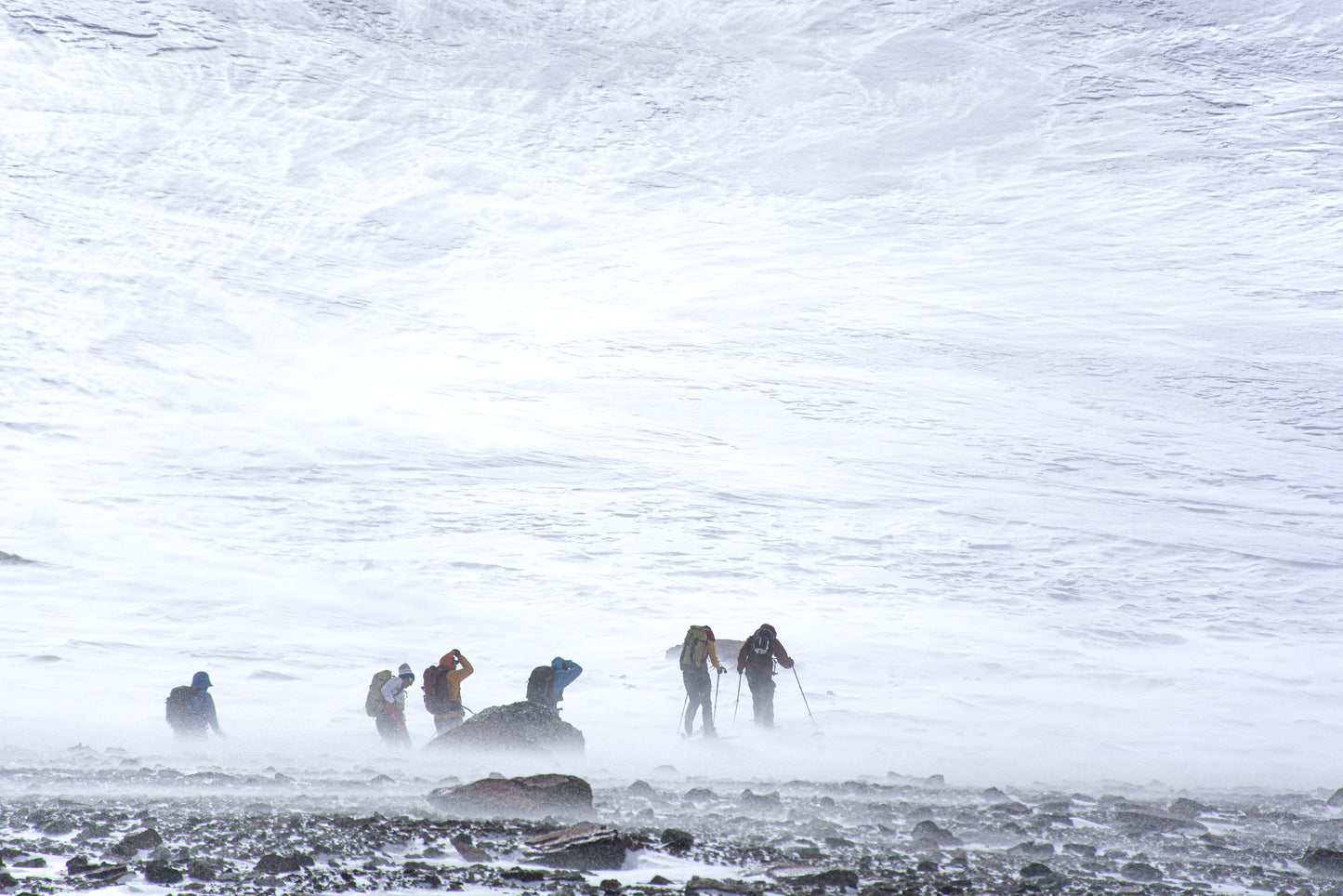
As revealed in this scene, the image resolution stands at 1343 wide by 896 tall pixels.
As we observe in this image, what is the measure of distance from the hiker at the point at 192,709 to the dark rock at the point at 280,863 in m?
6.06

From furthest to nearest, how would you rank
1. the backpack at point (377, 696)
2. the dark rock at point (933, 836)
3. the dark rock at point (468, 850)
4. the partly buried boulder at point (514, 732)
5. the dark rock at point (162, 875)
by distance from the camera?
the backpack at point (377, 696) < the partly buried boulder at point (514, 732) < the dark rock at point (933, 836) < the dark rock at point (468, 850) < the dark rock at point (162, 875)

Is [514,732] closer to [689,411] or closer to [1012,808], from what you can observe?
[1012,808]

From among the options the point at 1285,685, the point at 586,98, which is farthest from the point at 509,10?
the point at 1285,685

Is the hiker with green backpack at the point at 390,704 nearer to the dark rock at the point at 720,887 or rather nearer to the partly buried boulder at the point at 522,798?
the partly buried boulder at the point at 522,798

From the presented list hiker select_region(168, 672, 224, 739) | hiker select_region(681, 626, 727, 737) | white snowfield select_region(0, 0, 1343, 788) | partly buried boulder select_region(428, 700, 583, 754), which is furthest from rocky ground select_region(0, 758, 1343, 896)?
hiker select_region(681, 626, 727, 737)

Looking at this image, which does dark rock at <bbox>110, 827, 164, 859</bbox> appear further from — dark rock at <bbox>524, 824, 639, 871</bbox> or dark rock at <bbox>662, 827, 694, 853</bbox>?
dark rock at <bbox>662, 827, 694, 853</bbox>

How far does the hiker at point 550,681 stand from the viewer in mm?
10148

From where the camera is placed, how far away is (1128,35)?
85.4 m

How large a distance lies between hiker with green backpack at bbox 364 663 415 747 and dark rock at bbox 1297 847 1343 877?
689cm

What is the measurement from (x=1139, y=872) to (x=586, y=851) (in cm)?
253

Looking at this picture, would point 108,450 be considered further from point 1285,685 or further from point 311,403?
point 1285,685

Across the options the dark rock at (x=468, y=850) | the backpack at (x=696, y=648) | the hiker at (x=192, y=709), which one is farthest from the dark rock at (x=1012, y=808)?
the hiker at (x=192, y=709)

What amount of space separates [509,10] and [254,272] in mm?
67615

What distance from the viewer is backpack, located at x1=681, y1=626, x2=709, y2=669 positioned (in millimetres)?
10750
